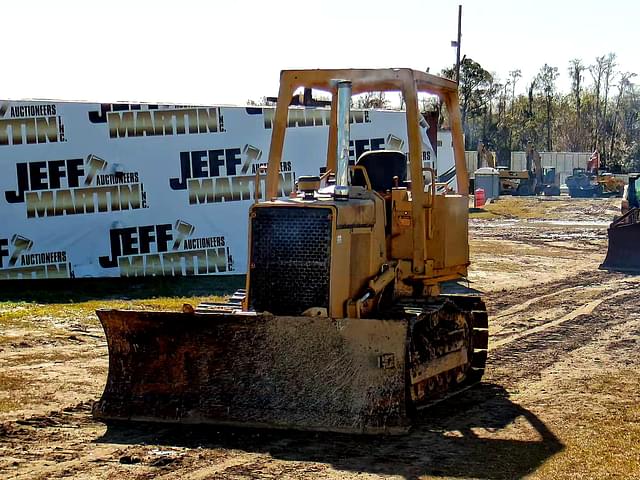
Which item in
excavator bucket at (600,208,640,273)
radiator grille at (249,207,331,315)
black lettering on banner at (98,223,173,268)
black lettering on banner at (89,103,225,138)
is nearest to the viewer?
radiator grille at (249,207,331,315)

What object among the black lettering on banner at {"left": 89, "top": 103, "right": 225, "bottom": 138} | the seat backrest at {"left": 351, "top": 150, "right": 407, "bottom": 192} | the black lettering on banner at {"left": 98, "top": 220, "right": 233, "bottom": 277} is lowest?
the black lettering on banner at {"left": 98, "top": 220, "right": 233, "bottom": 277}

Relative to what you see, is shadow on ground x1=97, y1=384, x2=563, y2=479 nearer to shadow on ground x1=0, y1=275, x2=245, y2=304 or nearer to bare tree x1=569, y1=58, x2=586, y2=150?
shadow on ground x1=0, y1=275, x2=245, y2=304

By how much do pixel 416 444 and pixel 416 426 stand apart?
22.1 inches

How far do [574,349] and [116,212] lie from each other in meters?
9.51

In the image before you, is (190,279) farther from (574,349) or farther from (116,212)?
(574,349)

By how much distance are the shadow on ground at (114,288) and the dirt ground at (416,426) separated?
1722mm

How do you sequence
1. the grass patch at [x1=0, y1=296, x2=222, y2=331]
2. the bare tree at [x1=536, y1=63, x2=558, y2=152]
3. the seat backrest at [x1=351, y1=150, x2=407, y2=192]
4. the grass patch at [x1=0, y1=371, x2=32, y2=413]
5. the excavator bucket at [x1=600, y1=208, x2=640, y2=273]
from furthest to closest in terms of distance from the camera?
the bare tree at [x1=536, y1=63, x2=558, y2=152]
the excavator bucket at [x1=600, y1=208, x2=640, y2=273]
the grass patch at [x1=0, y1=296, x2=222, y2=331]
the seat backrest at [x1=351, y1=150, x2=407, y2=192]
the grass patch at [x1=0, y1=371, x2=32, y2=413]

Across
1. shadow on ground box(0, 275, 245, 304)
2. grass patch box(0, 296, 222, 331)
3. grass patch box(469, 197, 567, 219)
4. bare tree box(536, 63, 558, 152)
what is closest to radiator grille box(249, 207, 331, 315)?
grass patch box(0, 296, 222, 331)

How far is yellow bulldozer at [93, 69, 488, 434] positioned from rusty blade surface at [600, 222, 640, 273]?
40.8 feet

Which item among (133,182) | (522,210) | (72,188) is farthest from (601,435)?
(522,210)

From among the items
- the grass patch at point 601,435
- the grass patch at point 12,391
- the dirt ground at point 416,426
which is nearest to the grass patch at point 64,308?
the dirt ground at point 416,426

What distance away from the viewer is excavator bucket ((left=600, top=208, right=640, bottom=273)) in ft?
67.3

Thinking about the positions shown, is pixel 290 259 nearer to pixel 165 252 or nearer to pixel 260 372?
pixel 260 372

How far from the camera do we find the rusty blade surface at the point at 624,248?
20500 millimetres
